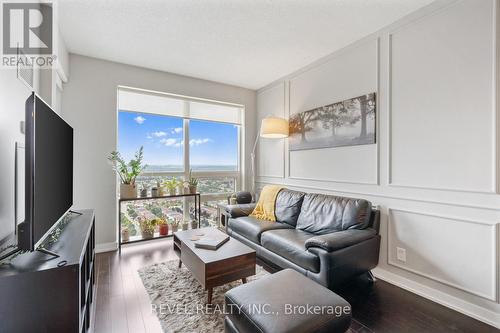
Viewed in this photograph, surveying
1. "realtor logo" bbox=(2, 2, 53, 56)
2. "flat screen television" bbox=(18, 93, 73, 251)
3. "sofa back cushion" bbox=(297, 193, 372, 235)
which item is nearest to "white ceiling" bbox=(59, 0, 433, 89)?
"realtor logo" bbox=(2, 2, 53, 56)

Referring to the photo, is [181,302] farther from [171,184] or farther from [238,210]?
[171,184]

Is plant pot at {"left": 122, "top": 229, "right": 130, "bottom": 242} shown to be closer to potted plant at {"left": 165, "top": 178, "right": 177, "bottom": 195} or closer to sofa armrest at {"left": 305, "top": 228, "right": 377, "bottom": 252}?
potted plant at {"left": 165, "top": 178, "right": 177, "bottom": 195}

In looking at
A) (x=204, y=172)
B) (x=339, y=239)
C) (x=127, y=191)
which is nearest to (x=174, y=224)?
(x=127, y=191)

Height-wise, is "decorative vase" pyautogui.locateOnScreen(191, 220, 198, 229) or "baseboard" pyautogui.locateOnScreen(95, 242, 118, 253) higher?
"decorative vase" pyautogui.locateOnScreen(191, 220, 198, 229)

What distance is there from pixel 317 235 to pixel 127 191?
2.60 m

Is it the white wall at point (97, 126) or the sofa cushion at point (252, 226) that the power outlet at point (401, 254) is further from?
the white wall at point (97, 126)

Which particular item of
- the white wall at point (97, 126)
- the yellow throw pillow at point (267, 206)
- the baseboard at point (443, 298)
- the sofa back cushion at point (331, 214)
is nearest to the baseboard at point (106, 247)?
the white wall at point (97, 126)

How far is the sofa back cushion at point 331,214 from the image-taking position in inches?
95.8

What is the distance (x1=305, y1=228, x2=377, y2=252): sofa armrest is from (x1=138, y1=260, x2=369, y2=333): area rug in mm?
569

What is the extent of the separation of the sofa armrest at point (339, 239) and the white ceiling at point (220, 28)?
2139mm

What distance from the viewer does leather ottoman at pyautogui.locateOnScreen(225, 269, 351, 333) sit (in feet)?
3.89

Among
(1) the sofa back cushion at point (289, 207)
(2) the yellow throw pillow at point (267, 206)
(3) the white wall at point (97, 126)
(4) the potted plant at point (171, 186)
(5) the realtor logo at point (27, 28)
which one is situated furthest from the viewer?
(4) the potted plant at point (171, 186)

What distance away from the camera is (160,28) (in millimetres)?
2533

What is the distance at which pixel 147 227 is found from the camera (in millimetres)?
3486
